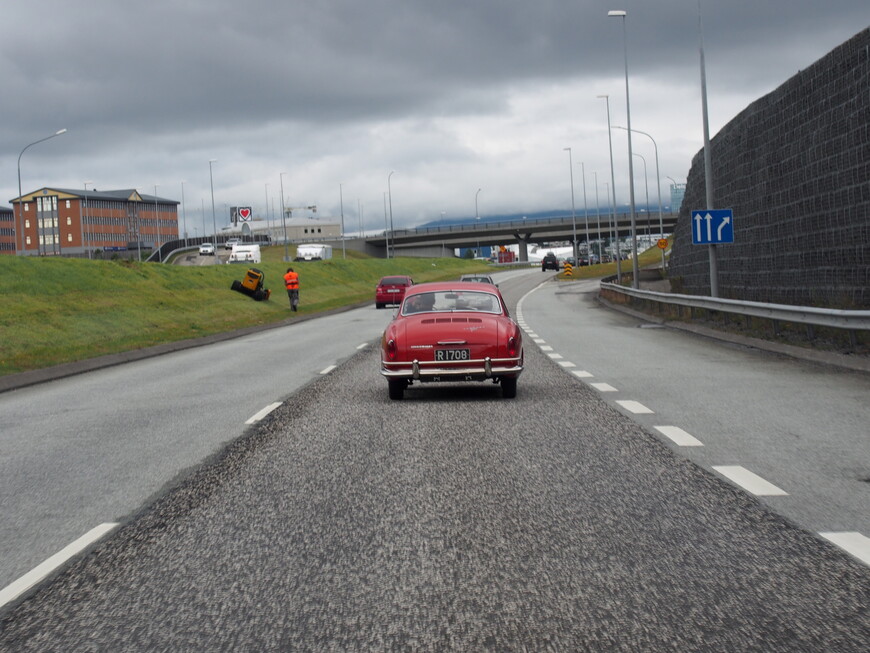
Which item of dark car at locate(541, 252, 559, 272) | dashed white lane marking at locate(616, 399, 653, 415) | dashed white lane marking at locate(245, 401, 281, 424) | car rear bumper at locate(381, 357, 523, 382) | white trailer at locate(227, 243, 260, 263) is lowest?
dashed white lane marking at locate(616, 399, 653, 415)

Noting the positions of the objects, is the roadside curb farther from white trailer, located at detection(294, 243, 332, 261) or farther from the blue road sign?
white trailer, located at detection(294, 243, 332, 261)

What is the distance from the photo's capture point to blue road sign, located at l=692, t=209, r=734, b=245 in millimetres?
23922

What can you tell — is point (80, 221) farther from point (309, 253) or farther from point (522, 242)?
point (309, 253)

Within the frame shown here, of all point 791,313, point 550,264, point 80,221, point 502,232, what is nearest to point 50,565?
point 791,313

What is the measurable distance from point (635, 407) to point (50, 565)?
7.08 meters

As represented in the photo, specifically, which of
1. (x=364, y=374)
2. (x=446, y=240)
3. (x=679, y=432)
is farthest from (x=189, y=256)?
(x=679, y=432)

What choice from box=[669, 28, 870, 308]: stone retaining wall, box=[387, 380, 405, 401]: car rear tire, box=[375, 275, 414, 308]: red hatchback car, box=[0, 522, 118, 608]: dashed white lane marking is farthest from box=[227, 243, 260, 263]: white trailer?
box=[0, 522, 118, 608]: dashed white lane marking

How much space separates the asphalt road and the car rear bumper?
3205mm

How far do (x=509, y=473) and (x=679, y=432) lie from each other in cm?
244

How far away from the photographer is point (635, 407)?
11.1 m

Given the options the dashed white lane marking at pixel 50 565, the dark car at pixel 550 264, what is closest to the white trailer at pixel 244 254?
the dark car at pixel 550 264

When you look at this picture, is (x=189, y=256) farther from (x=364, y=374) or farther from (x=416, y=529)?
(x=416, y=529)

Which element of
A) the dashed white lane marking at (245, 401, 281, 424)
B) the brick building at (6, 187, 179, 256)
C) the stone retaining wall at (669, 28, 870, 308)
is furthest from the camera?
the brick building at (6, 187, 179, 256)

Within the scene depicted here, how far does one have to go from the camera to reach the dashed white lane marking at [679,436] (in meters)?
8.70
